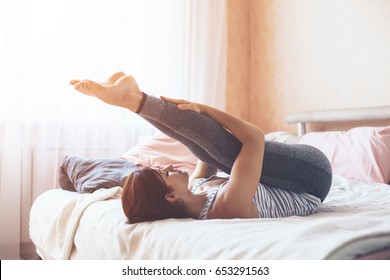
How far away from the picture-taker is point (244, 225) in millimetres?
972

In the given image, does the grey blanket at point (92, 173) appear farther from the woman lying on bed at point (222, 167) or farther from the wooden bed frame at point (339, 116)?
the wooden bed frame at point (339, 116)

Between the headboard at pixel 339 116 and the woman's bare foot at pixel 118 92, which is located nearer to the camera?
the woman's bare foot at pixel 118 92

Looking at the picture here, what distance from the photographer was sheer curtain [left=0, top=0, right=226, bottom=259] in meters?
2.26

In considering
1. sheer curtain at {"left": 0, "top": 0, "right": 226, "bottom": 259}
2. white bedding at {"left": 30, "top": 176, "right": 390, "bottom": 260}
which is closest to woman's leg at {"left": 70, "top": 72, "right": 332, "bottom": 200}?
white bedding at {"left": 30, "top": 176, "right": 390, "bottom": 260}

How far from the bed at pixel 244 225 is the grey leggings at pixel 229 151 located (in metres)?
0.11

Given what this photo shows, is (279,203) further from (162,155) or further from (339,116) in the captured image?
(339,116)

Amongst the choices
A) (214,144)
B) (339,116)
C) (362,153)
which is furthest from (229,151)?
(339,116)

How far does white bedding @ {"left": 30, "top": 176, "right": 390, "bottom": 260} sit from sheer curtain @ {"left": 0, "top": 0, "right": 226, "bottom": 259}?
64 cm

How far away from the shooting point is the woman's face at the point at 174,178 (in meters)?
1.12

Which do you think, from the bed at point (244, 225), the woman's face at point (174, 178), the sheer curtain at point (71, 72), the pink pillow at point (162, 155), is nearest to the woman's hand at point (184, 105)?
the woman's face at point (174, 178)

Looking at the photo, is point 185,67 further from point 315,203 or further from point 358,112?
point 315,203
